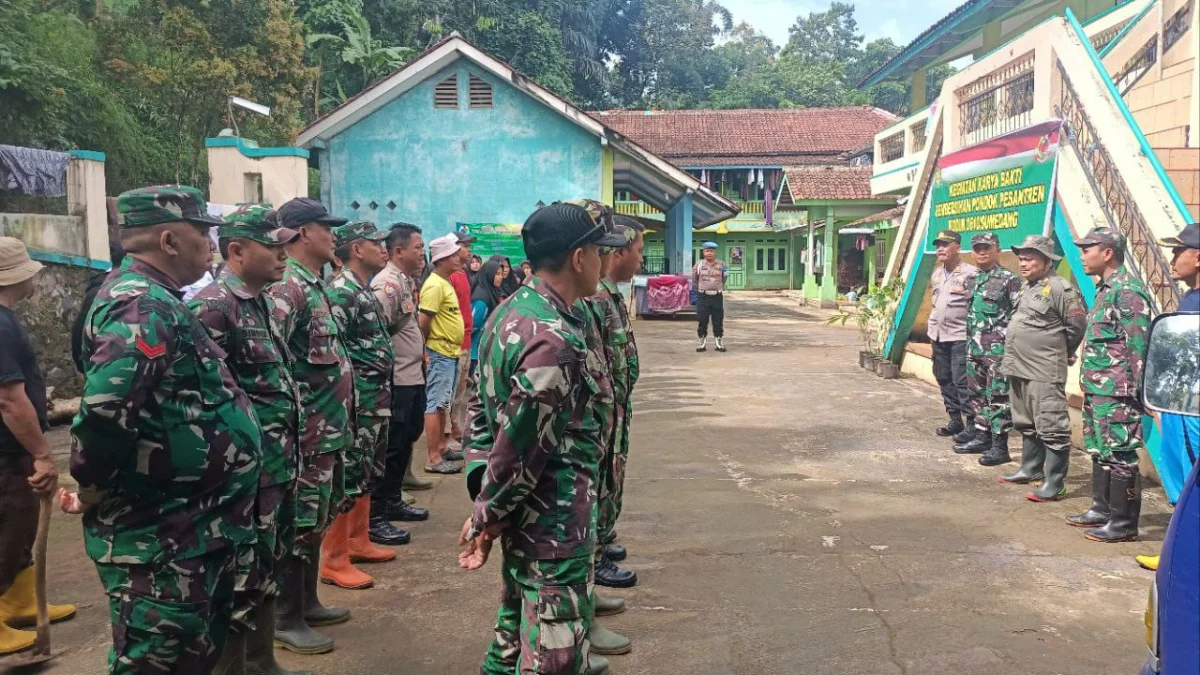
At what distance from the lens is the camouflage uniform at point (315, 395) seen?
11.8 ft

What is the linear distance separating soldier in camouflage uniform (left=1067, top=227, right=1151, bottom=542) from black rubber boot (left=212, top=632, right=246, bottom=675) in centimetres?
463

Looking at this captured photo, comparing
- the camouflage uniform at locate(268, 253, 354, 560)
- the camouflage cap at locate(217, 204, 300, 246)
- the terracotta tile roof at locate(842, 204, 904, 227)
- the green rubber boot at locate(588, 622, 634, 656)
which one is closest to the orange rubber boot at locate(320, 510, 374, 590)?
the camouflage uniform at locate(268, 253, 354, 560)

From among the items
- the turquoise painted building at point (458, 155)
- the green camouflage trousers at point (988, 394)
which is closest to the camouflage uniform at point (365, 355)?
the green camouflage trousers at point (988, 394)

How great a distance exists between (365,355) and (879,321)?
9.10 metres

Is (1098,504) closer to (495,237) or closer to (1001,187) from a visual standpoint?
(1001,187)

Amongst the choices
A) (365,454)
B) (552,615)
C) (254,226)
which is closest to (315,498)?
(365,454)

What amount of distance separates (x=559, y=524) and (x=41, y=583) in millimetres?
2190

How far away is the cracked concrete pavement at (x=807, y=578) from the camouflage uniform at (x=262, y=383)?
2.78 feet

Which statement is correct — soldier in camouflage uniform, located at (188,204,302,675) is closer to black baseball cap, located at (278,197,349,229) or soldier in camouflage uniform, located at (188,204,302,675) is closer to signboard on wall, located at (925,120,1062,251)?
black baseball cap, located at (278,197,349,229)

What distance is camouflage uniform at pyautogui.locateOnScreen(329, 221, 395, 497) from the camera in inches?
171

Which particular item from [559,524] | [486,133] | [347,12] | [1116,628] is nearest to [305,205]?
[559,524]

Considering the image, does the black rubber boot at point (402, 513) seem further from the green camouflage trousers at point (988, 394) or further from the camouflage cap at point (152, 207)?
the green camouflage trousers at point (988, 394)

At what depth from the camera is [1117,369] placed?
516 centimetres

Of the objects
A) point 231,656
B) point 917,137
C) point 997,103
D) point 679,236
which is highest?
point 917,137
